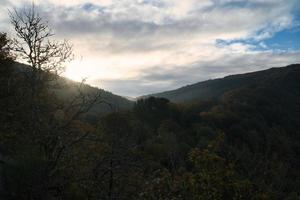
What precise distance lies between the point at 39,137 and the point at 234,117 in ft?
311

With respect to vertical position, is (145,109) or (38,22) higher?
(38,22)

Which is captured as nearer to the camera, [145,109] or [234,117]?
[145,109]

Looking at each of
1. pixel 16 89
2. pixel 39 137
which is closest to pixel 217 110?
pixel 16 89

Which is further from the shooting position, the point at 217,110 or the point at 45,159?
the point at 217,110

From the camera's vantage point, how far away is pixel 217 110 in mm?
107625

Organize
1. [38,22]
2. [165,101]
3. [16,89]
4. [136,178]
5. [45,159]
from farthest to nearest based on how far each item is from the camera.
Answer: [165,101]
[16,89]
[136,178]
[38,22]
[45,159]

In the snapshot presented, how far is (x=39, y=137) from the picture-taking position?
12023 mm

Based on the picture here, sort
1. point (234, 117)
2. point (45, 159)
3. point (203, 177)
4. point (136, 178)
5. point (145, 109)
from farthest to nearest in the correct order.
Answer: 1. point (234, 117)
2. point (145, 109)
3. point (136, 178)
4. point (203, 177)
5. point (45, 159)

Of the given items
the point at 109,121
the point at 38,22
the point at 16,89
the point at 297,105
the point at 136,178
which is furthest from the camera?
the point at 297,105

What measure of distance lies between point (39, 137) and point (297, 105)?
151186mm

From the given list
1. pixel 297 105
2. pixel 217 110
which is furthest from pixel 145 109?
pixel 297 105

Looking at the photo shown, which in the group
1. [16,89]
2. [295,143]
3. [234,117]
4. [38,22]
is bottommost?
[295,143]

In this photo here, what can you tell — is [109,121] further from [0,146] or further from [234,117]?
[234,117]

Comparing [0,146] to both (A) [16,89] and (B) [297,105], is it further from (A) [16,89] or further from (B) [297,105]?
(B) [297,105]
